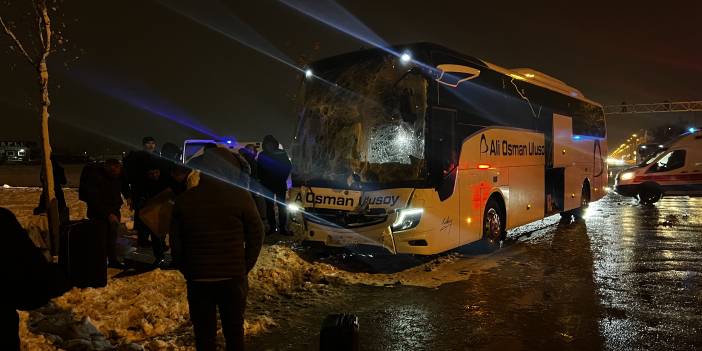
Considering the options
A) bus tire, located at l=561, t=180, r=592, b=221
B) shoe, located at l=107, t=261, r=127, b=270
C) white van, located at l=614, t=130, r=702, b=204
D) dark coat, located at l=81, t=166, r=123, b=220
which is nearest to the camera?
dark coat, located at l=81, t=166, r=123, b=220

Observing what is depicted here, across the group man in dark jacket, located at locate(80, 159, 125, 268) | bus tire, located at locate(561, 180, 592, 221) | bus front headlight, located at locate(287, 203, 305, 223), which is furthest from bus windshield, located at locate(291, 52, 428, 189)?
bus tire, located at locate(561, 180, 592, 221)

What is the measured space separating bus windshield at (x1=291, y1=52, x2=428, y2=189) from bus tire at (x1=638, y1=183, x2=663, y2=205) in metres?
15.6

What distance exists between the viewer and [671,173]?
66.0 feet

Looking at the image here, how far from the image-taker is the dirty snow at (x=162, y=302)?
541 centimetres

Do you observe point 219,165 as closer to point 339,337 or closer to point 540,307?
point 339,337

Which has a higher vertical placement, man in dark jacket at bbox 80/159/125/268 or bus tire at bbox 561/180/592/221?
man in dark jacket at bbox 80/159/125/268

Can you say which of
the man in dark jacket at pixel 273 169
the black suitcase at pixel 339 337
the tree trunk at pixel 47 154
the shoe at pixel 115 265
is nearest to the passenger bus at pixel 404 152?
the man in dark jacket at pixel 273 169

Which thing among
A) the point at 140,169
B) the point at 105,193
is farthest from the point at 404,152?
the point at 105,193

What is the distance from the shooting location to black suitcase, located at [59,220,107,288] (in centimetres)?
492

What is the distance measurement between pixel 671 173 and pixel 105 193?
64.7 feet

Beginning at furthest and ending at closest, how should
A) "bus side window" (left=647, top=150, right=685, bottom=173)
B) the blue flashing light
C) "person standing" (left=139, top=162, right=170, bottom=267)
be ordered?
"bus side window" (left=647, top=150, right=685, bottom=173), the blue flashing light, "person standing" (left=139, top=162, right=170, bottom=267)

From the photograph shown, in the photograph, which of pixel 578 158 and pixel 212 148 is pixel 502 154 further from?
pixel 212 148

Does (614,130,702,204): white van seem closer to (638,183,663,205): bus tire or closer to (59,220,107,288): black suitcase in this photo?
(638,183,663,205): bus tire

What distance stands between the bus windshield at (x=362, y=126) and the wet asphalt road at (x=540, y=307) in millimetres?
1958
